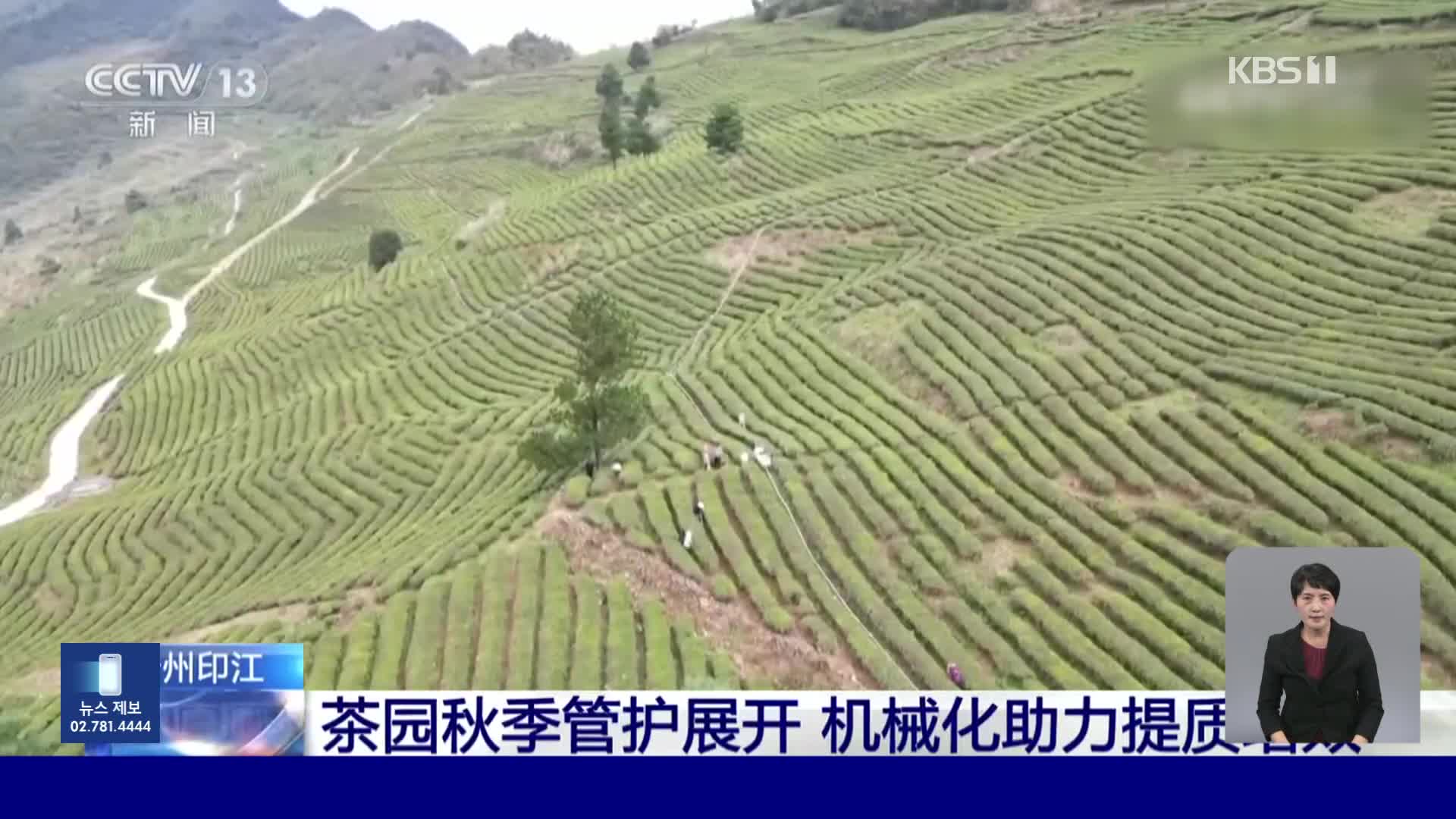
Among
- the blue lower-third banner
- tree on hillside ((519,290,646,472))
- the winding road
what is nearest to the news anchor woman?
the blue lower-third banner

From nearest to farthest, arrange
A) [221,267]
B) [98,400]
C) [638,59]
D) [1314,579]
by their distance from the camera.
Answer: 1. [1314,579]
2. [98,400]
3. [221,267]
4. [638,59]

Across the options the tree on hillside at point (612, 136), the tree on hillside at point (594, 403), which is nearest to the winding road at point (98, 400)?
the tree on hillside at point (594, 403)

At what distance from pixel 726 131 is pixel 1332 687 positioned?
43000mm

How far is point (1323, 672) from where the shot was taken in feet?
27.1

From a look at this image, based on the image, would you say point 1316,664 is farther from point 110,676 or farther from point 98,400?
point 98,400

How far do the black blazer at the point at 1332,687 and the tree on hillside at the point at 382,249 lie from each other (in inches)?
1895

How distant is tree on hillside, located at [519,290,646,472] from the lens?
19.2 meters

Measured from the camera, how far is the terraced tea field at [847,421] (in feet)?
46.5

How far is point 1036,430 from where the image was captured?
18.8m

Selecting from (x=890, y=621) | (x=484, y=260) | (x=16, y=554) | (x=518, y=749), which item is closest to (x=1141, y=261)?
(x=890, y=621)

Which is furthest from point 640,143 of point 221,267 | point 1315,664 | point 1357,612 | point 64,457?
point 1315,664

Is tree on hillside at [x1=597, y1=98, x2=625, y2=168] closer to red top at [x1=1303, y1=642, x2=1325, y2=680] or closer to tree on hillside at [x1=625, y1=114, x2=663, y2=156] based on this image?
tree on hillside at [x1=625, y1=114, x2=663, y2=156]

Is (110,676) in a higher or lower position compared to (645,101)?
lower

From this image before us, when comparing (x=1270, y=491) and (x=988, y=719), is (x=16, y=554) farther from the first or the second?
(x=1270, y=491)
